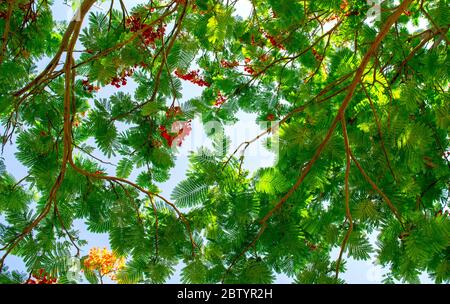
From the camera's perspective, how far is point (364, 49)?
344 cm

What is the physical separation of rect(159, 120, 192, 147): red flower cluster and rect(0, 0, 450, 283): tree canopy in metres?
0.01

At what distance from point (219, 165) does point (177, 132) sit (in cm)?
46

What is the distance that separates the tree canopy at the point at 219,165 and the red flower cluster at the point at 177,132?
0.04 ft

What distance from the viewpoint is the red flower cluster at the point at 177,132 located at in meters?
2.83

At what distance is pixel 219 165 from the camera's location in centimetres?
255

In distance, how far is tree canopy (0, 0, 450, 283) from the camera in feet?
7.50

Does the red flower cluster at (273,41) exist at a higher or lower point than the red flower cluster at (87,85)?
higher

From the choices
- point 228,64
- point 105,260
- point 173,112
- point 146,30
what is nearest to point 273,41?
point 228,64

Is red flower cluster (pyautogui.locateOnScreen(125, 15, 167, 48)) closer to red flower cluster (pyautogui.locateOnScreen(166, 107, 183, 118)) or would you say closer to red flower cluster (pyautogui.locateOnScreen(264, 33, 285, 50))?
red flower cluster (pyautogui.locateOnScreen(166, 107, 183, 118))

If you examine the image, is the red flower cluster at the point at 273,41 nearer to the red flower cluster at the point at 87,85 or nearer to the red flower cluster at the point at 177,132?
the red flower cluster at the point at 177,132

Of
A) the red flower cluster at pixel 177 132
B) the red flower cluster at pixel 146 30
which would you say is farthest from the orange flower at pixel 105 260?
the red flower cluster at pixel 146 30

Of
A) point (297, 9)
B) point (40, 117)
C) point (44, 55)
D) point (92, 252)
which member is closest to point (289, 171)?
point (297, 9)

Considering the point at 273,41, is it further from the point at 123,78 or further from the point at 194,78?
the point at 123,78

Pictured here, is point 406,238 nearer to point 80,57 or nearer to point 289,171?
point 289,171
